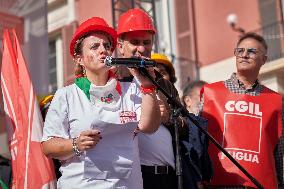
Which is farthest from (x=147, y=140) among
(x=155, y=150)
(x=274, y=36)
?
(x=274, y=36)

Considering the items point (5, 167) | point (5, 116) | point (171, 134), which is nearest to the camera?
point (171, 134)

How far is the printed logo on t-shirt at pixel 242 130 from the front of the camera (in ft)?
12.3

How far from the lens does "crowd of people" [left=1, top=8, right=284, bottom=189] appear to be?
9.80 feet

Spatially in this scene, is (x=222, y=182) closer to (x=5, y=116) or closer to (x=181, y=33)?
(x=5, y=116)

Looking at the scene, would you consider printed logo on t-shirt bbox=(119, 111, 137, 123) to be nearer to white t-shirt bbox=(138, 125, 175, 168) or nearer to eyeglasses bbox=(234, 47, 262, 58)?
white t-shirt bbox=(138, 125, 175, 168)

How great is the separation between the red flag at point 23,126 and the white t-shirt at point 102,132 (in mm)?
586

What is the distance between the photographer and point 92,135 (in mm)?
2840

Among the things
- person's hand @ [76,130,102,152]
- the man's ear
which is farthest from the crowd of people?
the man's ear

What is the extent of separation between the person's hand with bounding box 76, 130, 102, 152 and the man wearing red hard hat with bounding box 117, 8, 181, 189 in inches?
21.7

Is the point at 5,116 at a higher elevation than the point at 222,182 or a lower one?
higher

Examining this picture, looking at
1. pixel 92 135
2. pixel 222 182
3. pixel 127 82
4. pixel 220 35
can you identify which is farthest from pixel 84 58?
pixel 220 35

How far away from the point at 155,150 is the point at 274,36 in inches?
358

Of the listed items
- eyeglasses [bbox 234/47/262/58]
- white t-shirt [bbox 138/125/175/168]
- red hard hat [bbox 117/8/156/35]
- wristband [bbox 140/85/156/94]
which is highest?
red hard hat [bbox 117/8/156/35]

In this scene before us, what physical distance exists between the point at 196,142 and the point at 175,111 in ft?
1.83
